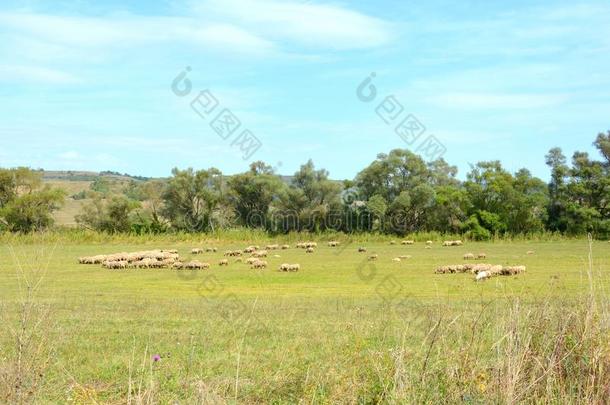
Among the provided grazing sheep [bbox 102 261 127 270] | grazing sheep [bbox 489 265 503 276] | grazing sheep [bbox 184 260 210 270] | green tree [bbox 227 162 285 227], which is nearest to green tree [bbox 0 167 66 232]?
green tree [bbox 227 162 285 227]

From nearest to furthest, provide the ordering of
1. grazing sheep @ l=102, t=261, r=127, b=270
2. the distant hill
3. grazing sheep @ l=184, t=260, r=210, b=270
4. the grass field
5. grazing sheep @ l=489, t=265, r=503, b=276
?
the grass field, grazing sheep @ l=489, t=265, r=503, b=276, grazing sheep @ l=184, t=260, r=210, b=270, grazing sheep @ l=102, t=261, r=127, b=270, the distant hill

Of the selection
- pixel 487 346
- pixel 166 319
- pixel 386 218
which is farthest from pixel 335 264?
pixel 386 218

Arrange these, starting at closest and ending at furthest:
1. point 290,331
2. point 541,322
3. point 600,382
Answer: point 600,382
point 541,322
point 290,331

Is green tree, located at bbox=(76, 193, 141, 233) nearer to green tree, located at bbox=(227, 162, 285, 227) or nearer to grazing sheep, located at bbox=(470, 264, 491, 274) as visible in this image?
green tree, located at bbox=(227, 162, 285, 227)

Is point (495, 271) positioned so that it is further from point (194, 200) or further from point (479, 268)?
point (194, 200)

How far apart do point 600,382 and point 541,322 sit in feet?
3.12

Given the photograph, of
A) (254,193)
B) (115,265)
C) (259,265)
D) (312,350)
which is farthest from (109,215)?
(312,350)

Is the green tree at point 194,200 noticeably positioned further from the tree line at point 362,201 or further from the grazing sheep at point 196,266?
the grazing sheep at point 196,266

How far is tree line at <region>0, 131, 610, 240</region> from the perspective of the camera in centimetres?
5578

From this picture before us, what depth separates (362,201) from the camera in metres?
61.2

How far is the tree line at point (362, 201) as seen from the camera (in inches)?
2196

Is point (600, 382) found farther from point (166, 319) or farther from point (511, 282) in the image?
point (511, 282)

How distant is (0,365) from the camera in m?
6.28

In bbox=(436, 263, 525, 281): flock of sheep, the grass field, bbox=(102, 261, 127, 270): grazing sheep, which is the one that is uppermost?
the grass field
